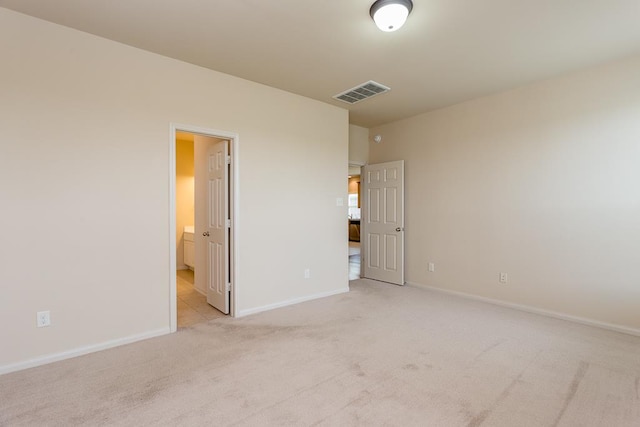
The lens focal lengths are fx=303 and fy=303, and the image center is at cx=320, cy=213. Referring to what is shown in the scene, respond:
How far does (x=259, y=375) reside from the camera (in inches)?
87.8

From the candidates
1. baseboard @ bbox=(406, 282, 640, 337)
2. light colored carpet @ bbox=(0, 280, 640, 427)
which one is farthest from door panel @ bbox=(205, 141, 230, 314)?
baseboard @ bbox=(406, 282, 640, 337)

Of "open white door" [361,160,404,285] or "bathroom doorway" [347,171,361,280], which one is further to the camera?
"bathroom doorway" [347,171,361,280]

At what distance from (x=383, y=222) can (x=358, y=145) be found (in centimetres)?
146

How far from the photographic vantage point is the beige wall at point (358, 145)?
5.34 metres

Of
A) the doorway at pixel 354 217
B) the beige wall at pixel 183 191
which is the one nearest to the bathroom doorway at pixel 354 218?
the doorway at pixel 354 217

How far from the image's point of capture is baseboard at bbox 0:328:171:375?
230 centimetres

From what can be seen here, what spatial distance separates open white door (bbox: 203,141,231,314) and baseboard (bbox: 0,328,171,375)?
78 centimetres

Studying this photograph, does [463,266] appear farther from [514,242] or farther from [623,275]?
[623,275]

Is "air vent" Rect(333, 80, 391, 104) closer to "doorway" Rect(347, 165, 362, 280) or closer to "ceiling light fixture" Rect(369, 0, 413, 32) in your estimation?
"ceiling light fixture" Rect(369, 0, 413, 32)

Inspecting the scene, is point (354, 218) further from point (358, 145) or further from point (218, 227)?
point (218, 227)

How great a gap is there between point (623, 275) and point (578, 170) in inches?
45.1

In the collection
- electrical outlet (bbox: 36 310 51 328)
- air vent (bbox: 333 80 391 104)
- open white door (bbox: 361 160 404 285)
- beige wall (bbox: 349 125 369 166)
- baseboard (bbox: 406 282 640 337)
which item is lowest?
baseboard (bbox: 406 282 640 337)

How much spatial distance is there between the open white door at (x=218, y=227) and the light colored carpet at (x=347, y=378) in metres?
0.50

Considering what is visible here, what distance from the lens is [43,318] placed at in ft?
7.90
